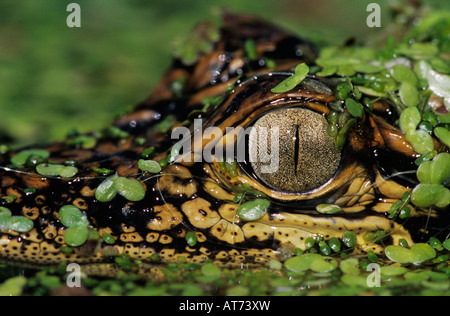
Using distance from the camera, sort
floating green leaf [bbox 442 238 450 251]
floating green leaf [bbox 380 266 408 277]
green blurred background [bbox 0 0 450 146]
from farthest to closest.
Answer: green blurred background [bbox 0 0 450 146] < floating green leaf [bbox 442 238 450 251] < floating green leaf [bbox 380 266 408 277]

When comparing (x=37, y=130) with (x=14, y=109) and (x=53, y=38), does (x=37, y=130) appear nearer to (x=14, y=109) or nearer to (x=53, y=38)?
(x=14, y=109)

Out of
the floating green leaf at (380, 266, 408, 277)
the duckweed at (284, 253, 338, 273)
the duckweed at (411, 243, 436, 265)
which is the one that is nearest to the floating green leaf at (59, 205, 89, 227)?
the duckweed at (284, 253, 338, 273)

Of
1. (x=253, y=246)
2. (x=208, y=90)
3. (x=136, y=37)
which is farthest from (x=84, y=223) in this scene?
(x=136, y=37)

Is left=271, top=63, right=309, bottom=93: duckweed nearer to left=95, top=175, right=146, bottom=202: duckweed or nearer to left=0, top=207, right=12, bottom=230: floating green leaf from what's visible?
left=95, top=175, right=146, bottom=202: duckweed

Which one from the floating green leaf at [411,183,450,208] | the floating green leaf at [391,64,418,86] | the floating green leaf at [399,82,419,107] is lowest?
the floating green leaf at [411,183,450,208]

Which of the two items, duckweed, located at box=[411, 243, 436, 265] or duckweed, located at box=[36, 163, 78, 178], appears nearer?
Answer: duckweed, located at box=[411, 243, 436, 265]

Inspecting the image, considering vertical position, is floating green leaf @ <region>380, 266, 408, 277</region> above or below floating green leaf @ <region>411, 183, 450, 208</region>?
below

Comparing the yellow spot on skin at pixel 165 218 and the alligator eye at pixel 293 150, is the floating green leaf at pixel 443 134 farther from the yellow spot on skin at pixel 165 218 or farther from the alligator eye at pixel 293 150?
the yellow spot on skin at pixel 165 218

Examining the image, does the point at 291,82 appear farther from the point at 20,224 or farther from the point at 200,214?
the point at 20,224

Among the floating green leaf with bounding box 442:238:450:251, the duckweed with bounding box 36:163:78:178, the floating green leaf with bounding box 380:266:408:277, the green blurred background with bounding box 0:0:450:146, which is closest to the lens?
the floating green leaf with bounding box 380:266:408:277
